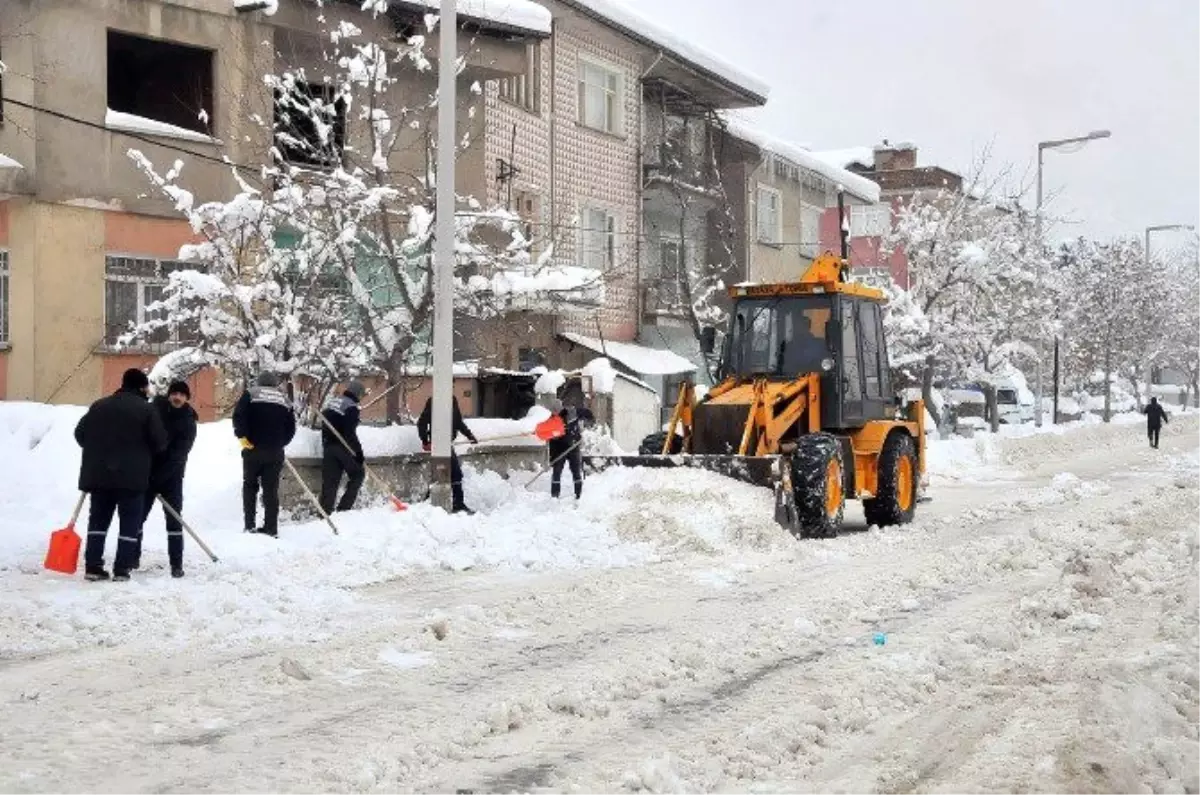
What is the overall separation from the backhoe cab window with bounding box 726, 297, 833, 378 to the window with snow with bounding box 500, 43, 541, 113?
1053 cm

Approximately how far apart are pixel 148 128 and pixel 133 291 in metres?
2.24

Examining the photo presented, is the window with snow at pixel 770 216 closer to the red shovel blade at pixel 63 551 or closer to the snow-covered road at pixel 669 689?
the snow-covered road at pixel 669 689

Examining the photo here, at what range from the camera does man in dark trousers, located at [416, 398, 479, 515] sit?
50.5ft

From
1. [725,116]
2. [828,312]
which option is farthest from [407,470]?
[725,116]

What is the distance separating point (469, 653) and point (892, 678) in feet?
8.09

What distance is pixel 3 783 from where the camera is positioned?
5621 millimetres

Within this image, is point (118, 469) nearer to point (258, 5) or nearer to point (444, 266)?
point (444, 266)

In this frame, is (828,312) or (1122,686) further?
(828,312)

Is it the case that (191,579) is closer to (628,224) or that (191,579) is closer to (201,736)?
(201,736)

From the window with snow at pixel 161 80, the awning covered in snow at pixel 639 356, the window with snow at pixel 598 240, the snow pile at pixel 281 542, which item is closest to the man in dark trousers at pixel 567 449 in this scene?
the snow pile at pixel 281 542

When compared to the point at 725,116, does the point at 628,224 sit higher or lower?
lower

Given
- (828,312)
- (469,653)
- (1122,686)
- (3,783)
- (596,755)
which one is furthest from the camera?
(828,312)

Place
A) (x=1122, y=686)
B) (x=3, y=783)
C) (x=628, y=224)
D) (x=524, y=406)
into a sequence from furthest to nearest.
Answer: (x=628, y=224), (x=524, y=406), (x=1122, y=686), (x=3, y=783)

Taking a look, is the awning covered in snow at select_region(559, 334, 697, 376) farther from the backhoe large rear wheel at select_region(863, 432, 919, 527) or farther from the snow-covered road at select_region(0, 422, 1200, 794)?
the snow-covered road at select_region(0, 422, 1200, 794)
